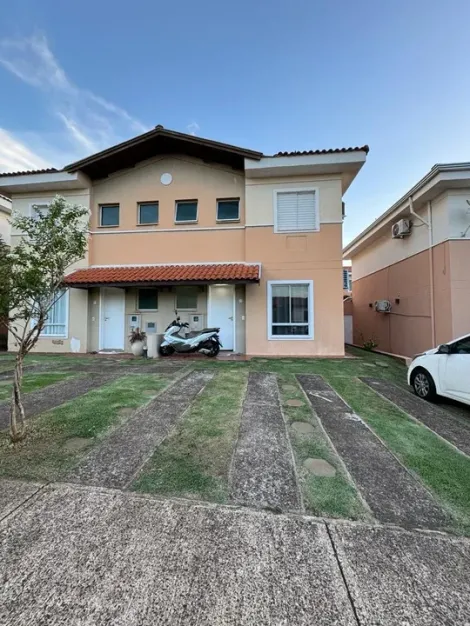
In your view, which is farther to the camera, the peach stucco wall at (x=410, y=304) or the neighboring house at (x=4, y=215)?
the neighboring house at (x=4, y=215)

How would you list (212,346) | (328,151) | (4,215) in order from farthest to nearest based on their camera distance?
(4,215)
(212,346)
(328,151)

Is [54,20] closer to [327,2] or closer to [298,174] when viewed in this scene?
[327,2]

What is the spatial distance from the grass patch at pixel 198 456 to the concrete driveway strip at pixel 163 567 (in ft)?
0.75

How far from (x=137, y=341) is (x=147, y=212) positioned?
5118 millimetres

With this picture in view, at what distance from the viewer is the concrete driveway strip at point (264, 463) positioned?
2461 millimetres

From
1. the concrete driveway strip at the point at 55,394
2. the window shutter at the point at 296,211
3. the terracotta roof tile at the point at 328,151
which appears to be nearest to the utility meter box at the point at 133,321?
the concrete driveway strip at the point at 55,394

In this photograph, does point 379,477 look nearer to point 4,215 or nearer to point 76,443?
point 76,443

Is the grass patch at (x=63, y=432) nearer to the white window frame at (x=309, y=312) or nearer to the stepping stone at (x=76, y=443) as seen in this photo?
the stepping stone at (x=76, y=443)

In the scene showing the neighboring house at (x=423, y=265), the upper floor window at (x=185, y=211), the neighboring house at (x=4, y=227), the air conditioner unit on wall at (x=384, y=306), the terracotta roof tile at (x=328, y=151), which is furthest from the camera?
the neighboring house at (x=4, y=227)

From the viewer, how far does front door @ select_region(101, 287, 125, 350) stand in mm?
10977

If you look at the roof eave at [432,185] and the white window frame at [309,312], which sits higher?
the roof eave at [432,185]

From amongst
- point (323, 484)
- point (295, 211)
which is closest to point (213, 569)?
point (323, 484)

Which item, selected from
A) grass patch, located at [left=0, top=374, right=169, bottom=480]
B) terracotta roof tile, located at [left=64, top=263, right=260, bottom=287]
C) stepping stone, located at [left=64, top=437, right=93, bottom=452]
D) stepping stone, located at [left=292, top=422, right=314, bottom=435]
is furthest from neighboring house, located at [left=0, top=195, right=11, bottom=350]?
stepping stone, located at [left=292, top=422, right=314, bottom=435]

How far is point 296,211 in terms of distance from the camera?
33.2 ft
